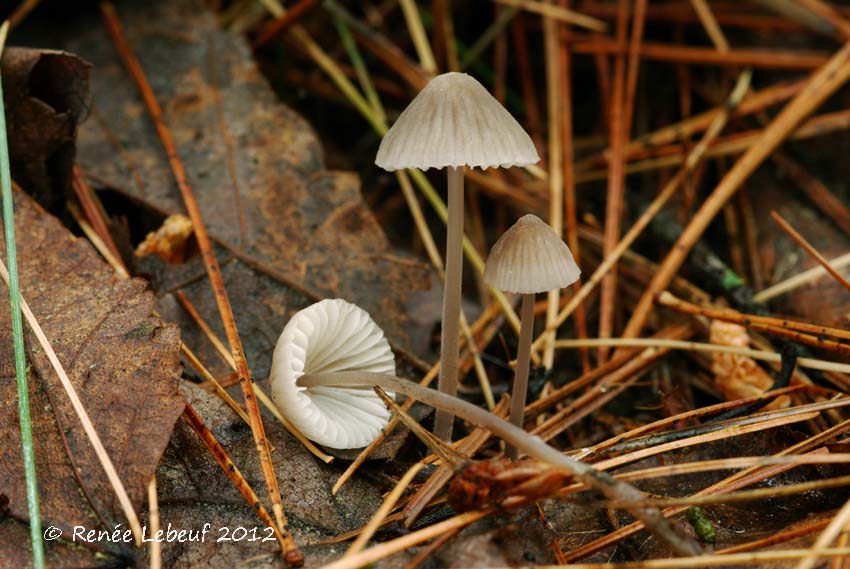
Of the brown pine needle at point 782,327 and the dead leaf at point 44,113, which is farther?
the dead leaf at point 44,113

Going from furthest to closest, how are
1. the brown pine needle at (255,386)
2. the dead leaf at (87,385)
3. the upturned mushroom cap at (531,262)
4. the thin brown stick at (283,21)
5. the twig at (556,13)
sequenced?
the twig at (556,13)
the thin brown stick at (283,21)
the brown pine needle at (255,386)
the upturned mushroom cap at (531,262)
the dead leaf at (87,385)

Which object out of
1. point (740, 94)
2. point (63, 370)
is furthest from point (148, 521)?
point (740, 94)

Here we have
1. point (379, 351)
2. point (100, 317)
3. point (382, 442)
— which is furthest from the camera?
point (379, 351)

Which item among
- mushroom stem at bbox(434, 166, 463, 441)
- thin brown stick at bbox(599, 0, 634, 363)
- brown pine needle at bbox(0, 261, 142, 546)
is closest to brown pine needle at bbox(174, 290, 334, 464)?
mushroom stem at bbox(434, 166, 463, 441)

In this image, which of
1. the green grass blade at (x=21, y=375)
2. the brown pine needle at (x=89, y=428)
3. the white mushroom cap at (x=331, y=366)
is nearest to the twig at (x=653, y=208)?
the white mushroom cap at (x=331, y=366)

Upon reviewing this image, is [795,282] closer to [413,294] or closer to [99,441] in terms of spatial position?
[413,294]

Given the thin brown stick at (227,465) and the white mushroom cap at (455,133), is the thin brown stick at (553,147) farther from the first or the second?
the thin brown stick at (227,465)
